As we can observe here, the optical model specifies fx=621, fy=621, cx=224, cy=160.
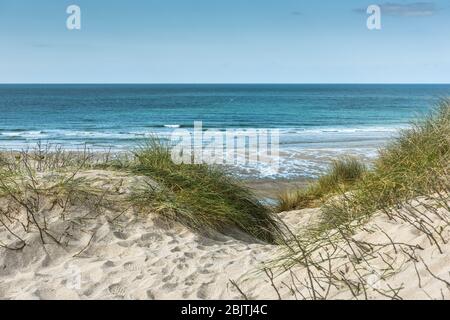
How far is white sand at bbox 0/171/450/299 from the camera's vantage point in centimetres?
368

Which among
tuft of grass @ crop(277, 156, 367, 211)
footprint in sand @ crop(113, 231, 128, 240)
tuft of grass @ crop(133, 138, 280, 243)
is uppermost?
tuft of grass @ crop(133, 138, 280, 243)

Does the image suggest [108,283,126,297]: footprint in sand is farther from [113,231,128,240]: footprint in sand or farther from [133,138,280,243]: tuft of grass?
[133,138,280,243]: tuft of grass

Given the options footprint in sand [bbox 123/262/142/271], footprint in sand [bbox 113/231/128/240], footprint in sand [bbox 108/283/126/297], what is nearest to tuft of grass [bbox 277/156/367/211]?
footprint in sand [bbox 113/231/128/240]

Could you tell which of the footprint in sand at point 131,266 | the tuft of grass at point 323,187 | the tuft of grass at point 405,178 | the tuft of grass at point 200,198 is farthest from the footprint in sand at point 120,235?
the tuft of grass at point 323,187

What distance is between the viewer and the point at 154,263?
4824 mm

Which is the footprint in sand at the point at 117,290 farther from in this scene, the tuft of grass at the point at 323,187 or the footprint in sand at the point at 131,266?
the tuft of grass at the point at 323,187

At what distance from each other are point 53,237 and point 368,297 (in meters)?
2.87

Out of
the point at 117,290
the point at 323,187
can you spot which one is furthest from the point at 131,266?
the point at 323,187

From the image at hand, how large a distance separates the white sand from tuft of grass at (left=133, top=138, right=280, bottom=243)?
18cm

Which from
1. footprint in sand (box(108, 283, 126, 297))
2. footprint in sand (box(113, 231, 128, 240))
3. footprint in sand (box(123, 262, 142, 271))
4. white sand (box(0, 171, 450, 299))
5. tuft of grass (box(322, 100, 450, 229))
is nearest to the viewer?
white sand (box(0, 171, 450, 299))

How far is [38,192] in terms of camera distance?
5.66 m

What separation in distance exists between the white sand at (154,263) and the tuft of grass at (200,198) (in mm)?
180

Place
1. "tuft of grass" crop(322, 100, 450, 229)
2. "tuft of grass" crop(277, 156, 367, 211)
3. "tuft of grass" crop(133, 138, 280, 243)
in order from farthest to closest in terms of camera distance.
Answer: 1. "tuft of grass" crop(277, 156, 367, 211)
2. "tuft of grass" crop(133, 138, 280, 243)
3. "tuft of grass" crop(322, 100, 450, 229)
